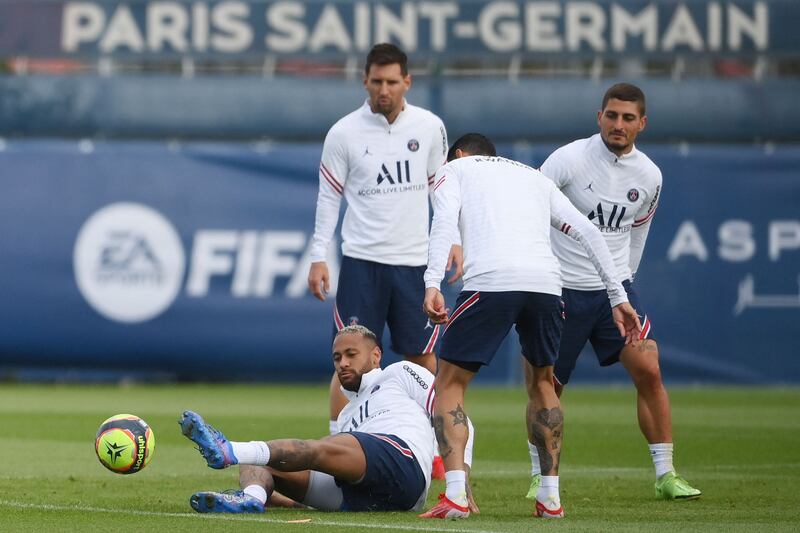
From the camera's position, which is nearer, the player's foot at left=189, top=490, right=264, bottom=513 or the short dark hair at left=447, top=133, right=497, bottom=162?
the player's foot at left=189, top=490, right=264, bottom=513

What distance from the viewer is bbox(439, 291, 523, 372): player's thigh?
25.4ft

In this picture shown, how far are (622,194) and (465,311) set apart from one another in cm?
195

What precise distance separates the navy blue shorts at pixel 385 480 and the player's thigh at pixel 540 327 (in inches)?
30.7

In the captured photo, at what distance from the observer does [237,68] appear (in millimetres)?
21266

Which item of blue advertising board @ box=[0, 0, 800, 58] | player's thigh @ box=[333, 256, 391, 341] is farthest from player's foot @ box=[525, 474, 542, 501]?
blue advertising board @ box=[0, 0, 800, 58]

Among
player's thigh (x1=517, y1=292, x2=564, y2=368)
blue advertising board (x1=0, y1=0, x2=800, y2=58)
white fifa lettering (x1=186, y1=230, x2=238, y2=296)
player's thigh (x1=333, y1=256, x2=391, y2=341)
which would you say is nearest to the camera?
player's thigh (x1=517, y1=292, x2=564, y2=368)

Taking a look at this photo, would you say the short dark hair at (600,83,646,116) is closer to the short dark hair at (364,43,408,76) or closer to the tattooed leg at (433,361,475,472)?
the short dark hair at (364,43,408,76)

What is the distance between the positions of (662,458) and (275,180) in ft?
34.9

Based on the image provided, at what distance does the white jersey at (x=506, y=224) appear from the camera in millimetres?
7734

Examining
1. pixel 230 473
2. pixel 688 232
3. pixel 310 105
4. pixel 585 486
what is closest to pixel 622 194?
pixel 585 486

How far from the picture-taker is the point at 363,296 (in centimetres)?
1034

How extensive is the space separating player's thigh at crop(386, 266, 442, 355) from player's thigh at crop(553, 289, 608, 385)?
1.18 meters

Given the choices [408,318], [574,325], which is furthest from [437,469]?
[574,325]

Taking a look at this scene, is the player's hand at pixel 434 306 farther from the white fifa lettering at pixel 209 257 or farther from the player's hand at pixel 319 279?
the white fifa lettering at pixel 209 257
